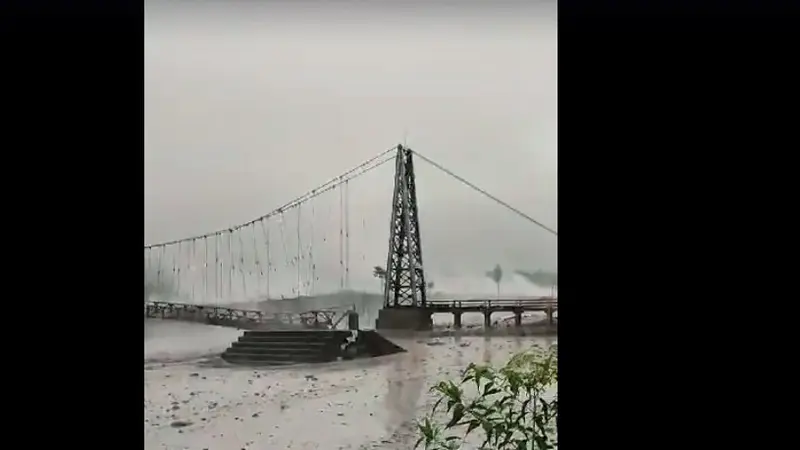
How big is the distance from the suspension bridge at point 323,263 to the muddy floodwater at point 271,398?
0.07 meters

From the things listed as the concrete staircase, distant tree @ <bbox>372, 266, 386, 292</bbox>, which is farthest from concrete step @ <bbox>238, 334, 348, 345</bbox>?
distant tree @ <bbox>372, 266, 386, 292</bbox>

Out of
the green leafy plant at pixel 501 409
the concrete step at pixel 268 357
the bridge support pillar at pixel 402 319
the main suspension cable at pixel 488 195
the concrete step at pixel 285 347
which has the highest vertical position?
the main suspension cable at pixel 488 195

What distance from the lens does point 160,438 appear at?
1.46m

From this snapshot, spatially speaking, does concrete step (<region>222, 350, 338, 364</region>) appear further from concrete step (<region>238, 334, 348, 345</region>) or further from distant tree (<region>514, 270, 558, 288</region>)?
distant tree (<region>514, 270, 558, 288</region>)

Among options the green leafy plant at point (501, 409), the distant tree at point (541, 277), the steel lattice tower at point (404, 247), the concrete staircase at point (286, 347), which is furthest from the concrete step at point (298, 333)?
the distant tree at point (541, 277)

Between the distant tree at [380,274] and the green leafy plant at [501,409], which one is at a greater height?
the distant tree at [380,274]

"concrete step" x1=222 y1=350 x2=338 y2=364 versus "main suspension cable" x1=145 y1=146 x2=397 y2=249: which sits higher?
"main suspension cable" x1=145 y1=146 x2=397 y2=249

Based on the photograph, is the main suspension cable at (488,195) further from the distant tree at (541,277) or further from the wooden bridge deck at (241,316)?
the wooden bridge deck at (241,316)

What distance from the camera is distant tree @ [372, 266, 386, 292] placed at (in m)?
1.53

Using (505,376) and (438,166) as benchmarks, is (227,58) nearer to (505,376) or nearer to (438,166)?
(438,166)

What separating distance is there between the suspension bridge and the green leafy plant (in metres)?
0.12

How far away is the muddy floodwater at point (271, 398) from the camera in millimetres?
1473

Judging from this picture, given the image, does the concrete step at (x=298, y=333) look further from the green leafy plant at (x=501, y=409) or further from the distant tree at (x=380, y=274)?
the green leafy plant at (x=501, y=409)
